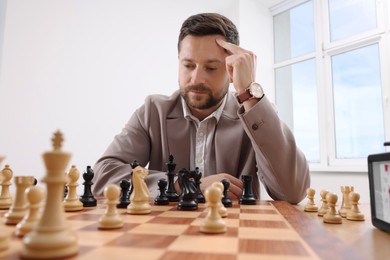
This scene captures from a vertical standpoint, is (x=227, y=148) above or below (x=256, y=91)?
below

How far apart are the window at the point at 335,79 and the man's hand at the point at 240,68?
8.27ft

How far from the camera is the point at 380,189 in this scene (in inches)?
34.5

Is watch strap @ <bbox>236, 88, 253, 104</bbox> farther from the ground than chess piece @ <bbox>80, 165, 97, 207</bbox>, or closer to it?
farther from the ground

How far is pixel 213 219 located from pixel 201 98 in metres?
1.19

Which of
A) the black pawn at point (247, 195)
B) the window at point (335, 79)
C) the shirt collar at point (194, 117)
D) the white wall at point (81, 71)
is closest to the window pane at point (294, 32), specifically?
the window at point (335, 79)

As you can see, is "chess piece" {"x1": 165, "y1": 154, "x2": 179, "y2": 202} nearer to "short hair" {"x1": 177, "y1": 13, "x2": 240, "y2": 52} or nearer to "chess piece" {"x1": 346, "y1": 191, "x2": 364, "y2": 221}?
"chess piece" {"x1": 346, "y1": 191, "x2": 364, "y2": 221}

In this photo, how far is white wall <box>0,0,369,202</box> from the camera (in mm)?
2801

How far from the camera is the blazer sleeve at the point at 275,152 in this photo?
134 cm

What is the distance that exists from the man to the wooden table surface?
53cm

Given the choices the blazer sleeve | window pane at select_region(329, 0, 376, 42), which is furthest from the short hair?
window pane at select_region(329, 0, 376, 42)

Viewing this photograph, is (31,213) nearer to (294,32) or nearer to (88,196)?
(88,196)

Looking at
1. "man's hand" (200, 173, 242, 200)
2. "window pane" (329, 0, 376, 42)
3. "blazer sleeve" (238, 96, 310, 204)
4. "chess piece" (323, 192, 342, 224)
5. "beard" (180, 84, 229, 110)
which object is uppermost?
"window pane" (329, 0, 376, 42)

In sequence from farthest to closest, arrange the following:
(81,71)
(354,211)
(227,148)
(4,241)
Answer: (81,71) → (227,148) → (354,211) → (4,241)

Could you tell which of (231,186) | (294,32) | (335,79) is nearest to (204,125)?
(231,186)
